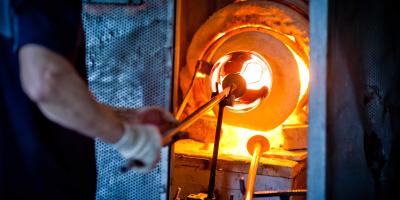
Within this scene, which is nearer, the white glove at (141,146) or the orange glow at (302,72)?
the white glove at (141,146)

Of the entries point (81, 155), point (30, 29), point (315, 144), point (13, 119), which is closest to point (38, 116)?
point (13, 119)

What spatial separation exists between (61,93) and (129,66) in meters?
0.97

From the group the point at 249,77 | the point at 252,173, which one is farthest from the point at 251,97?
the point at 252,173

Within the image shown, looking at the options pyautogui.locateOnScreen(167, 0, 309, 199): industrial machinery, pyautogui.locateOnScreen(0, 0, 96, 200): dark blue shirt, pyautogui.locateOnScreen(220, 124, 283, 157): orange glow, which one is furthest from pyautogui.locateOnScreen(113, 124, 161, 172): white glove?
pyautogui.locateOnScreen(220, 124, 283, 157): orange glow

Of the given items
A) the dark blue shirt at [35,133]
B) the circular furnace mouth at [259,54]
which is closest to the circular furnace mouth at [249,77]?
the circular furnace mouth at [259,54]

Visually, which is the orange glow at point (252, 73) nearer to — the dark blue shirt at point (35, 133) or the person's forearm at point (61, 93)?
the dark blue shirt at point (35, 133)

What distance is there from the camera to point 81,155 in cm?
195

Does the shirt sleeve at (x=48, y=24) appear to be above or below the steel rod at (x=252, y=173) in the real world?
above

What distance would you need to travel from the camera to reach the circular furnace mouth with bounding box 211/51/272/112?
322cm

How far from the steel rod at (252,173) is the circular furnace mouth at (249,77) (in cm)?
34

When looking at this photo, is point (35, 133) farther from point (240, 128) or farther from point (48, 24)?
point (240, 128)

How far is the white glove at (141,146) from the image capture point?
4.88 feet

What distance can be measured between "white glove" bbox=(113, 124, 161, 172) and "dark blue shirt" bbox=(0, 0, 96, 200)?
337 millimetres

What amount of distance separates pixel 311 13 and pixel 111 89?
110cm
